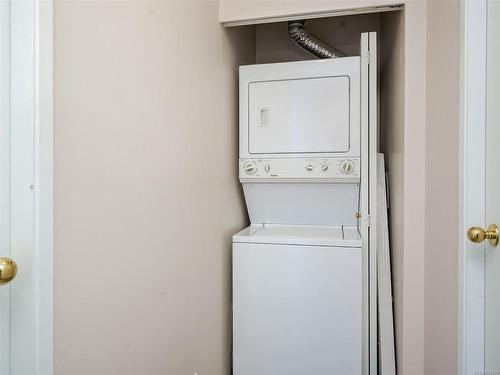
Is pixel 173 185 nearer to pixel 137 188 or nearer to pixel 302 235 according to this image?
pixel 137 188

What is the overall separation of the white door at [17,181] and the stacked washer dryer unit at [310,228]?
4.27 ft

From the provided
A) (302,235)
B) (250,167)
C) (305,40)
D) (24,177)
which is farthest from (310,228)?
(24,177)

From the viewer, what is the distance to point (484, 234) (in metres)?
1.09

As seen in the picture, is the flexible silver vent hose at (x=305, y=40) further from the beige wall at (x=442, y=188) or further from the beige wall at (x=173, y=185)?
the beige wall at (x=442, y=188)

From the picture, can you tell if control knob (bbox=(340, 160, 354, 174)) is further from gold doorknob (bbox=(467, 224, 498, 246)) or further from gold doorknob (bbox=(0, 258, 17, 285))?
gold doorknob (bbox=(0, 258, 17, 285))

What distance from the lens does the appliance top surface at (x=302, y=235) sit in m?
1.83

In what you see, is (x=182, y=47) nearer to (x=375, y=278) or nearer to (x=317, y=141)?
(x=317, y=141)

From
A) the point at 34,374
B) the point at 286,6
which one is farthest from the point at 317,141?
the point at 34,374

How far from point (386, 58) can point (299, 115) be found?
92 cm

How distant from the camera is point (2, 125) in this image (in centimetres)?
72

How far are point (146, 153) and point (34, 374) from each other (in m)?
0.71

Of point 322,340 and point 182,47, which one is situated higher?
point 182,47

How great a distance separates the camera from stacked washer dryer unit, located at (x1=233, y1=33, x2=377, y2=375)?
71.6 inches

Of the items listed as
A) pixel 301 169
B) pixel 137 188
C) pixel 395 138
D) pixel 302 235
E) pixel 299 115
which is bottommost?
pixel 302 235
